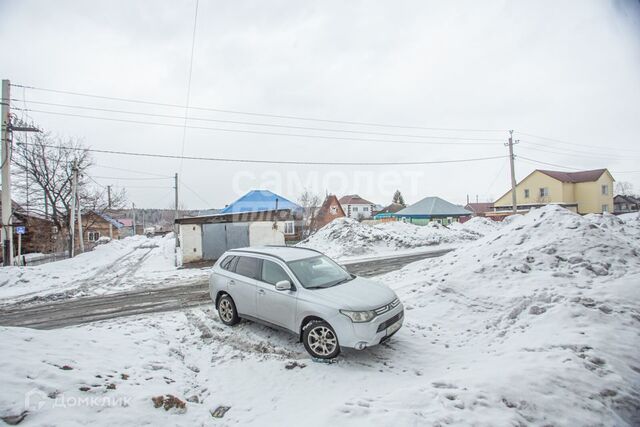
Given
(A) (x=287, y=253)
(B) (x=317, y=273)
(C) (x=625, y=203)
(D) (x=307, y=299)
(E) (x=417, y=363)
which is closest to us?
(E) (x=417, y=363)

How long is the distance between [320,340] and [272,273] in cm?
162

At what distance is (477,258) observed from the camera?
27.6 ft

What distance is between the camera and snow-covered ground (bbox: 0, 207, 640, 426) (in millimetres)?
3021

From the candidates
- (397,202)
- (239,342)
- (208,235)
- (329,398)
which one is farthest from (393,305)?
(397,202)

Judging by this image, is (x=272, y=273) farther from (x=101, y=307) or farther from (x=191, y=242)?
(x=191, y=242)

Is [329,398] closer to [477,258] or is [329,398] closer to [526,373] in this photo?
[526,373]

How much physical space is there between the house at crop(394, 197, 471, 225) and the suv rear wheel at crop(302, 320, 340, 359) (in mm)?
39147

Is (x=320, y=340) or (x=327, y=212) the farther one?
(x=327, y=212)

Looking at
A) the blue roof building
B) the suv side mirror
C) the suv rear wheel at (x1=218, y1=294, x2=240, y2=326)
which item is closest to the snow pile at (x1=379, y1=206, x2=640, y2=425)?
the suv side mirror

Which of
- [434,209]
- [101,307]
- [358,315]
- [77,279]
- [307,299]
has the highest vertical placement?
[434,209]

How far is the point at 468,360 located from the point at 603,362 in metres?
1.61

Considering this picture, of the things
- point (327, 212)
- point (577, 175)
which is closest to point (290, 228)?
point (327, 212)

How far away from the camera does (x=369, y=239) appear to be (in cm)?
2228

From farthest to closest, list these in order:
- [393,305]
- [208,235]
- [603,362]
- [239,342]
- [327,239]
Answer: [327,239]
[208,235]
[239,342]
[393,305]
[603,362]
